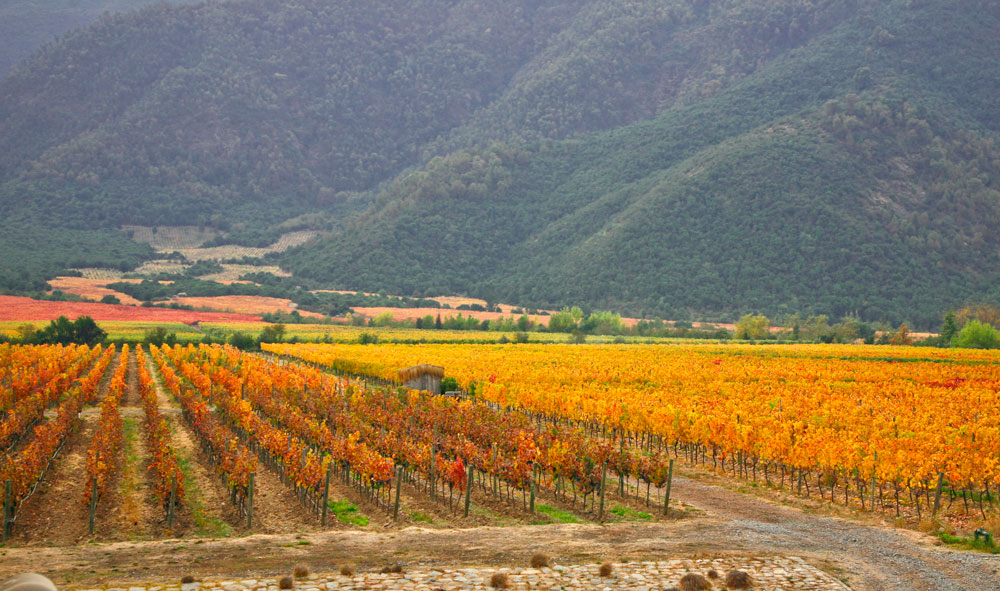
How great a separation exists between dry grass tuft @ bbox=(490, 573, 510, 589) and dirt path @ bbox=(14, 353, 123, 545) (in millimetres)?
7999

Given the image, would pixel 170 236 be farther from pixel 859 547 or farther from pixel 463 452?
pixel 859 547

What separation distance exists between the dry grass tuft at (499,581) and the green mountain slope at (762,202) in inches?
3931

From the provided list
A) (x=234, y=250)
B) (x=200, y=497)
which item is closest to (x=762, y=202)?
(x=200, y=497)

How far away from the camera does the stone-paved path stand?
37.8ft

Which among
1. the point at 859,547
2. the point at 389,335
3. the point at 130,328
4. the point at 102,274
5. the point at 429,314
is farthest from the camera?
the point at 102,274

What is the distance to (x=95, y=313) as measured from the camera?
85688mm

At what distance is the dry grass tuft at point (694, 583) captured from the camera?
11609 millimetres

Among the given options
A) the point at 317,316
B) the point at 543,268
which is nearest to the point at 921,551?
the point at 317,316

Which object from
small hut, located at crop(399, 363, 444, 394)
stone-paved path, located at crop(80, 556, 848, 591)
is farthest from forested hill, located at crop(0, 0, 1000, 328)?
stone-paved path, located at crop(80, 556, 848, 591)

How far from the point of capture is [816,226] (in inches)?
4387

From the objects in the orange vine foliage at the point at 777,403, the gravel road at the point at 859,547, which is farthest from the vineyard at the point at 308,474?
the gravel road at the point at 859,547

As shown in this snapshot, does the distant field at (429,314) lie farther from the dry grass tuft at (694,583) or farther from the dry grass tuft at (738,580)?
the dry grass tuft at (694,583)

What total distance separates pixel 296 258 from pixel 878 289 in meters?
105

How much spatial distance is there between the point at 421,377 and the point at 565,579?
79.0 feet
